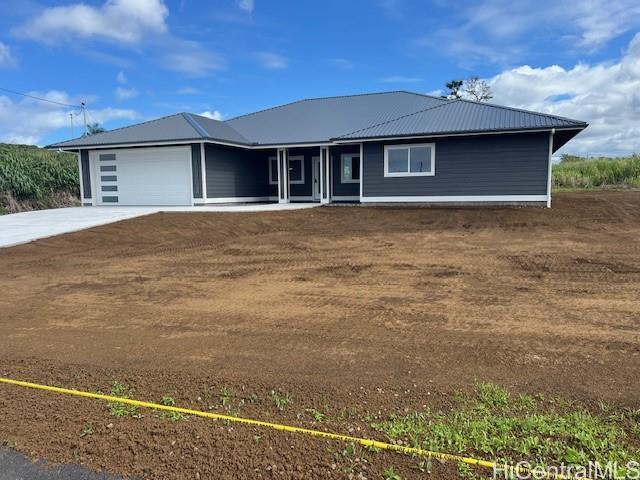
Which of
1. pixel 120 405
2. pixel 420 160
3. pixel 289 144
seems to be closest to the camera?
pixel 120 405

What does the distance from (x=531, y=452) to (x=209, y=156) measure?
16847mm

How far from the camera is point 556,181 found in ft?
93.9

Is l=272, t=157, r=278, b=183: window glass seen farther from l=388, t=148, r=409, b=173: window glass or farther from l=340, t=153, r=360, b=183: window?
l=388, t=148, r=409, b=173: window glass

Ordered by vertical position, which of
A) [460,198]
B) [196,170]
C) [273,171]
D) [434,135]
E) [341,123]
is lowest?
[460,198]

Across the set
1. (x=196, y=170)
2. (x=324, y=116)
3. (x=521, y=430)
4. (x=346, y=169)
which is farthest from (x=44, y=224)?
(x=521, y=430)

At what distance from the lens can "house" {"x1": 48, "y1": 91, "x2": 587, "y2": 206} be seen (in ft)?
48.1

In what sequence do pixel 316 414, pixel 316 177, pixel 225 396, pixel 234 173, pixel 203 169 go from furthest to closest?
pixel 316 177 → pixel 234 173 → pixel 203 169 → pixel 225 396 → pixel 316 414

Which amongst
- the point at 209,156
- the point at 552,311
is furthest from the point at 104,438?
the point at 209,156

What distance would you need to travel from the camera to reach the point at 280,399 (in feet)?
10.1

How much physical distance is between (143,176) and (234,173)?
144 inches

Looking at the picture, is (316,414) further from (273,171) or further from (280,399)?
(273,171)

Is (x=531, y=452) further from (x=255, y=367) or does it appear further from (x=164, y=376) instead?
(x=164, y=376)

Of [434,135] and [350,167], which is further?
[350,167]

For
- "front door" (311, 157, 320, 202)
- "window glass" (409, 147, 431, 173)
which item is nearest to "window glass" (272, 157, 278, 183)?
"front door" (311, 157, 320, 202)
